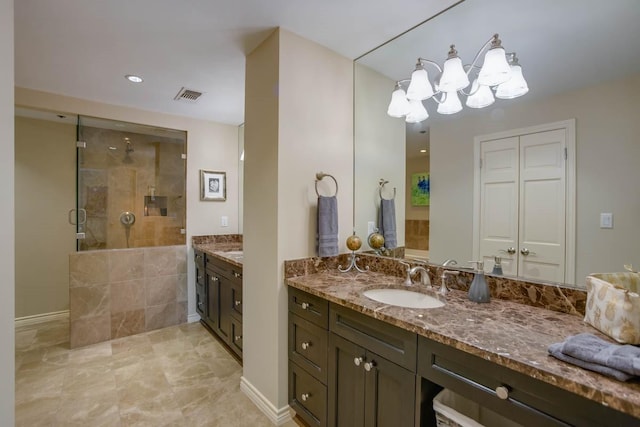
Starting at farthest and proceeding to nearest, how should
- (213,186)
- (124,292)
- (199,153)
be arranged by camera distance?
(213,186) < (199,153) < (124,292)

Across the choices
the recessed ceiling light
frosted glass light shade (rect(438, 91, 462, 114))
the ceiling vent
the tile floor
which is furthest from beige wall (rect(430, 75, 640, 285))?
the recessed ceiling light

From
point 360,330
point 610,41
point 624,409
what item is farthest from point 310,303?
point 610,41

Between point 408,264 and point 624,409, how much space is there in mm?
1185

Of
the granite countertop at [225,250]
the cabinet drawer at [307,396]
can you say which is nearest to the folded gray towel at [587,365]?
the cabinet drawer at [307,396]

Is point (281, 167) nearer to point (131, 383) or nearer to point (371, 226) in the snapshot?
point (371, 226)

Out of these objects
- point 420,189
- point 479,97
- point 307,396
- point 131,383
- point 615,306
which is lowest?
point 131,383

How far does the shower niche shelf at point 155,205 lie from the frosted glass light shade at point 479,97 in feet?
10.7

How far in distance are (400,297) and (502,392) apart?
0.80 m

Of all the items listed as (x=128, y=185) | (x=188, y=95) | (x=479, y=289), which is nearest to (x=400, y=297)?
(x=479, y=289)

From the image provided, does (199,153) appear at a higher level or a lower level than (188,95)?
lower

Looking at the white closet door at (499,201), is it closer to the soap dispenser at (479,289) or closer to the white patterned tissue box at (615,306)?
the soap dispenser at (479,289)

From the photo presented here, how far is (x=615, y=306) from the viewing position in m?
0.95

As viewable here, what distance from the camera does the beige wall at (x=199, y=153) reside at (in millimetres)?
3021

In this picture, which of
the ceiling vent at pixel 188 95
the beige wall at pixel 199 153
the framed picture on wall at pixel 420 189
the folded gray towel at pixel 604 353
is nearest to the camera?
the folded gray towel at pixel 604 353
